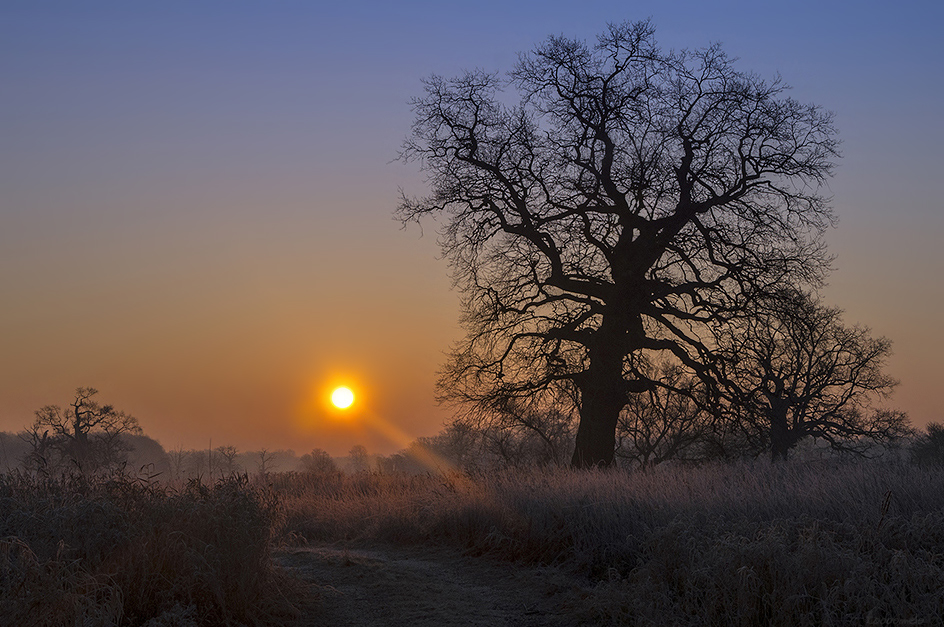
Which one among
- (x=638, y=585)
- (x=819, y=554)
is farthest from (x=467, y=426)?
(x=819, y=554)

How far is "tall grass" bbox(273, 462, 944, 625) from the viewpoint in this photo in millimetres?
5559

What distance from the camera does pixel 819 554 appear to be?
5.80 metres

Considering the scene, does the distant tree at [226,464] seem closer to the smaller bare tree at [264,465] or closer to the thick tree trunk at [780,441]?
the smaller bare tree at [264,465]

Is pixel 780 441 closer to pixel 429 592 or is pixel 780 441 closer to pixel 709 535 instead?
pixel 709 535

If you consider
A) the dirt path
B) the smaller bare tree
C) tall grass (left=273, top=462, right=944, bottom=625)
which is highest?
the smaller bare tree

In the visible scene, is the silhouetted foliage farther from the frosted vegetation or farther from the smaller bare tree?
the smaller bare tree

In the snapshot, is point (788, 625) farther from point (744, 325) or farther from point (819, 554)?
point (744, 325)

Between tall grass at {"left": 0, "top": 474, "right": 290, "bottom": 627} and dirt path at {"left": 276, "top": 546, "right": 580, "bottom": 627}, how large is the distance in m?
0.87

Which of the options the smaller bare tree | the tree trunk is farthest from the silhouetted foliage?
the smaller bare tree

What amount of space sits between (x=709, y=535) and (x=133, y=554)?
5.36 meters

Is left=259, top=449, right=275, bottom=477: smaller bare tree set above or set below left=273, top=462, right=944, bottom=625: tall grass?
above

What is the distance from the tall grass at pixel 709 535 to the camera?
5559 millimetres

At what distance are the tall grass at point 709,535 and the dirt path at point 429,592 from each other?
1.37 ft

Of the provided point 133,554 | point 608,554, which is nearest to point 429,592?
point 608,554
